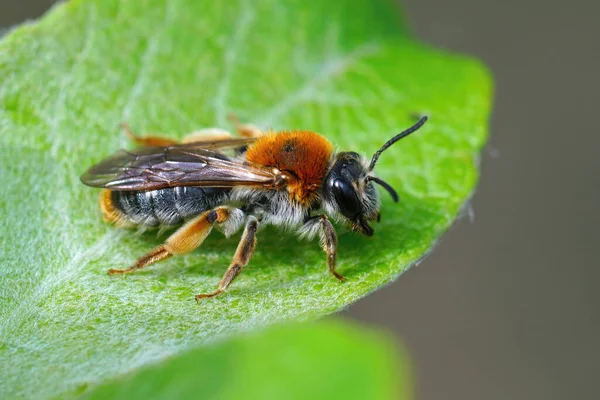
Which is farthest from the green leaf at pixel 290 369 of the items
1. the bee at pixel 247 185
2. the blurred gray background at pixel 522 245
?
the blurred gray background at pixel 522 245

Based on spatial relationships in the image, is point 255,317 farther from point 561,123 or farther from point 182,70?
point 561,123

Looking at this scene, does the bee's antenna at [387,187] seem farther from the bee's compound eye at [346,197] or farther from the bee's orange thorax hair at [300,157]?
the bee's orange thorax hair at [300,157]

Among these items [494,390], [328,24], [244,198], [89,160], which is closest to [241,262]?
[244,198]

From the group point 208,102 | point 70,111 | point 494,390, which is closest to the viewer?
point 70,111

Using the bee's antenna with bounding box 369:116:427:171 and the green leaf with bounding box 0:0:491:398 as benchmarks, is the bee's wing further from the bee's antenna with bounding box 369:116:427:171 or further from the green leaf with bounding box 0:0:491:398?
the bee's antenna with bounding box 369:116:427:171

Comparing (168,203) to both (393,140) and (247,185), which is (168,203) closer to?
(247,185)

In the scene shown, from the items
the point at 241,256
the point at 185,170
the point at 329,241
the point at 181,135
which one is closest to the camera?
the point at 241,256

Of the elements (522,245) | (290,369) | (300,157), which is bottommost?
(522,245)

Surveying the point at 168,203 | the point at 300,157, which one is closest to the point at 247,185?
the point at 300,157
